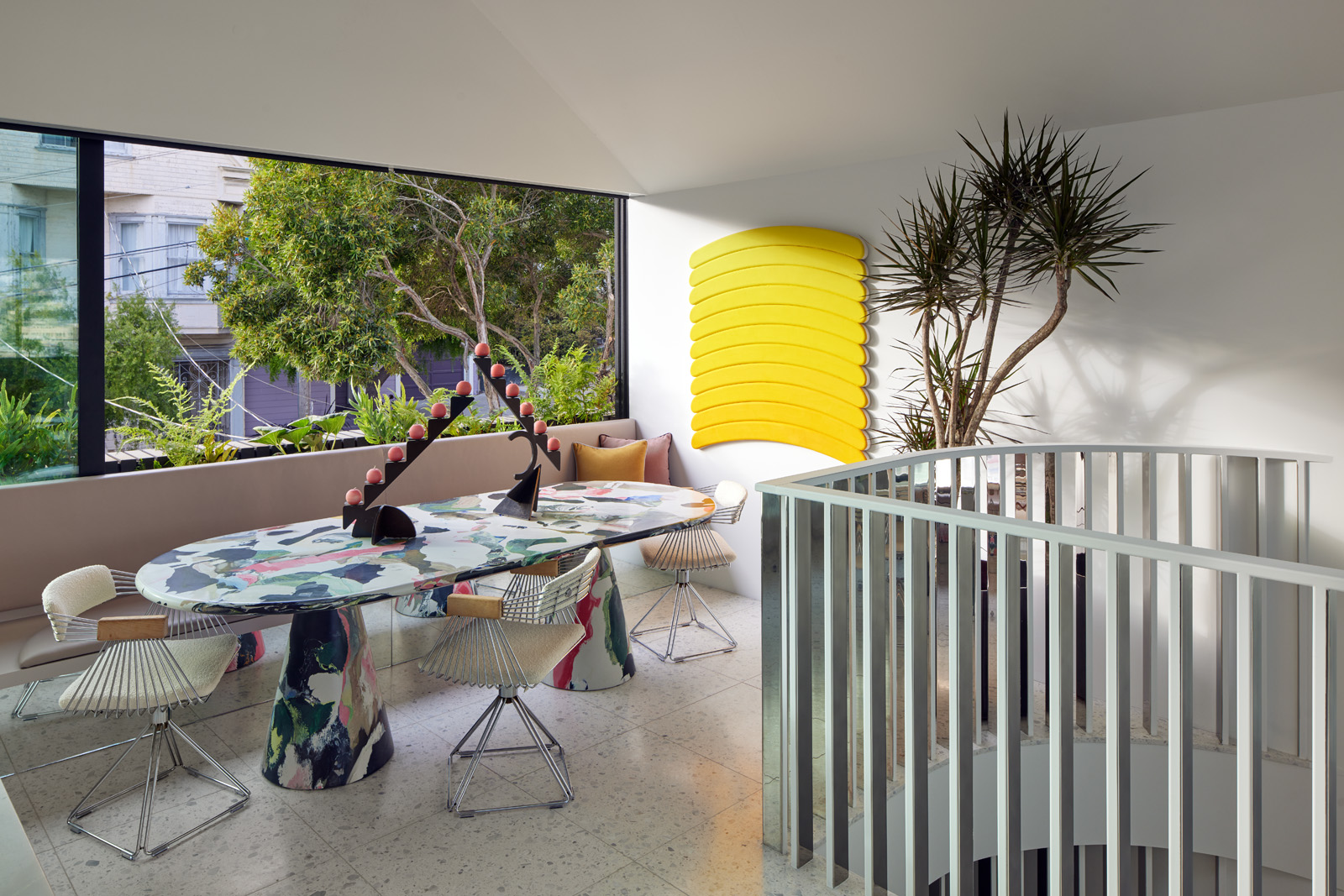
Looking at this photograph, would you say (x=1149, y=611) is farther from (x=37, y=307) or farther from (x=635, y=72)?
(x=37, y=307)

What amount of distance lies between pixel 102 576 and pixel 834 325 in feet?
12.3

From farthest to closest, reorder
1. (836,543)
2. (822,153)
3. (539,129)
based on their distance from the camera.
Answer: (539,129) → (822,153) → (836,543)

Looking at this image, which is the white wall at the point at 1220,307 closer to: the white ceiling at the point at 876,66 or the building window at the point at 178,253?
the white ceiling at the point at 876,66

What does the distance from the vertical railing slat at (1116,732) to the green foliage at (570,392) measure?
4628mm

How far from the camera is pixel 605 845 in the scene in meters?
2.79

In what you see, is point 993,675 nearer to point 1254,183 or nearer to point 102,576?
point 1254,183

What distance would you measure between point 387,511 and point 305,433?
1.68m

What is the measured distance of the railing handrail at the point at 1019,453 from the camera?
265 centimetres

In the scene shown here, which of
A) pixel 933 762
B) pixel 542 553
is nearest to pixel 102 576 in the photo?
pixel 542 553

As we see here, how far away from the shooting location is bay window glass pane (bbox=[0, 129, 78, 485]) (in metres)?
3.81

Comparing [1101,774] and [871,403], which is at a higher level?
[871,403]

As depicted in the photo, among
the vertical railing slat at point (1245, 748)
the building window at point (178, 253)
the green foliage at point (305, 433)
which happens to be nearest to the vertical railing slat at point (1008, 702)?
the vertical railing slat at point (1245, 748)

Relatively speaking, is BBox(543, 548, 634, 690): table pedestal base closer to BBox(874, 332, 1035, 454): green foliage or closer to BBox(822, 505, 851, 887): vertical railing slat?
BBox(874, 332, 1035, 454): green foliage

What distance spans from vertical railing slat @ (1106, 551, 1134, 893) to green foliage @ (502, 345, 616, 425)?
4.63 m
